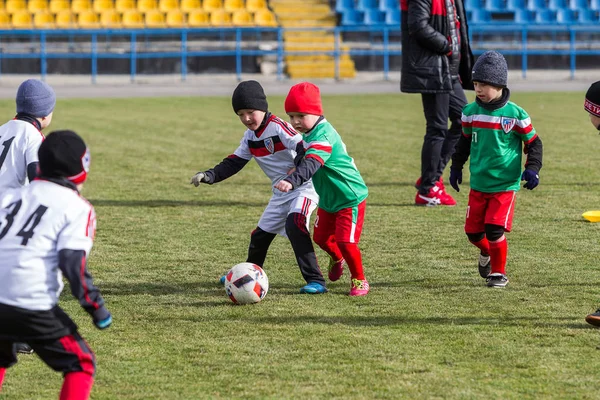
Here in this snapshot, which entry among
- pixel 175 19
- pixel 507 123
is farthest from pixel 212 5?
pixel 507 123

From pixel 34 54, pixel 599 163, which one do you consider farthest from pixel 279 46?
pixel 599 163

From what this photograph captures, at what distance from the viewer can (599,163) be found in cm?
1123

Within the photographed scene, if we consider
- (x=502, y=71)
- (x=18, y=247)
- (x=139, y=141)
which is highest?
(x=502, y=71)

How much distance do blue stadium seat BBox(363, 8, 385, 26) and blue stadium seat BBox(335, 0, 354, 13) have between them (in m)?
0.73

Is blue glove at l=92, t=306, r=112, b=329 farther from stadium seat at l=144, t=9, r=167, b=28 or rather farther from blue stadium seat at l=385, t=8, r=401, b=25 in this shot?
blue stadium seat at l=385, t=8, r=401, b=25

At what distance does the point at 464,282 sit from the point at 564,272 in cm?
68

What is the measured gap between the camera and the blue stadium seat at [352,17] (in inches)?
1107

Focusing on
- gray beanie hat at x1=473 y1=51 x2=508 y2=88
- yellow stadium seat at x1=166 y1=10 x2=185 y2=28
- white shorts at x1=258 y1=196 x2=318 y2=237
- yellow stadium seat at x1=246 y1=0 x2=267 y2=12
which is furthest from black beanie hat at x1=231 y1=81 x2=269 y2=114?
yellow stadium seat at x1=246 y1=0 x2=267 y2=12

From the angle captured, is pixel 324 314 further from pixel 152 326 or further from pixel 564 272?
pixel 564 272

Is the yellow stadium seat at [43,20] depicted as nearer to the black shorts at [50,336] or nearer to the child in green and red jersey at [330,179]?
the child in green and red jersey at [330,179]

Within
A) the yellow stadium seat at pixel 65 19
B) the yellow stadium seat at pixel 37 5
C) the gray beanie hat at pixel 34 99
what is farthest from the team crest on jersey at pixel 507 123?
the yellow stadium seat at pixel 37 5

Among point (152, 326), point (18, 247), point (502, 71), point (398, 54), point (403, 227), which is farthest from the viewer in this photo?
point (398, 54)

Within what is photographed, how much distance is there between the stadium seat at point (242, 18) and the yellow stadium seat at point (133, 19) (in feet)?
8.21

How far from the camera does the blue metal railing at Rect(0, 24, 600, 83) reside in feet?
80.8
